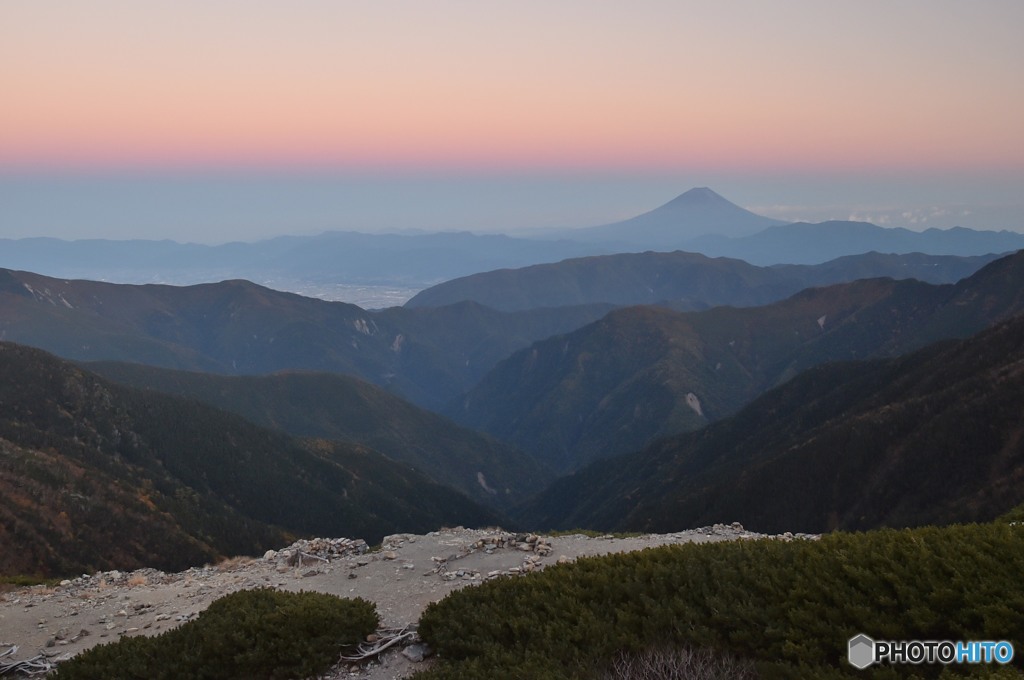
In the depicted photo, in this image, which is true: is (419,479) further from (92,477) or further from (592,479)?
(92,477)

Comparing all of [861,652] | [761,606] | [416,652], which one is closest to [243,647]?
[416,652]

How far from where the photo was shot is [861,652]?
38.9 ft


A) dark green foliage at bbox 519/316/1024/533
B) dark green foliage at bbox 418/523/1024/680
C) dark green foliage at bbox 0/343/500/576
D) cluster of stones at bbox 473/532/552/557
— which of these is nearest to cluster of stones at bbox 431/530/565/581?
cluster of stones at bbox 473/532/552/557

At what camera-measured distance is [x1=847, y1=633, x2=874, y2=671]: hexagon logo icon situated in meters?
11.6

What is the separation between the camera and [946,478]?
65.1 meters

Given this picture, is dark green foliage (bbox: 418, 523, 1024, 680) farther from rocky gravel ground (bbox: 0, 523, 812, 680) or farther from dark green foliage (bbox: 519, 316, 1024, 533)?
dark green foliage (bbox: 519, 316, 1024, 533)

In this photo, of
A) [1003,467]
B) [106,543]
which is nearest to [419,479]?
[106,543]

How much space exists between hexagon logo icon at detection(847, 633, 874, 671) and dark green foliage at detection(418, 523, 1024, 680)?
129 mm

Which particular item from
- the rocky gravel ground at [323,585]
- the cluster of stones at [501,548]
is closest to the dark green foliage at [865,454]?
the cluster of stones at [501,548]

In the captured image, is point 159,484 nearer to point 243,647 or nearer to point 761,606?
point 243,647

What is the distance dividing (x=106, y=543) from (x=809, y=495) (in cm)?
Answer: 8105

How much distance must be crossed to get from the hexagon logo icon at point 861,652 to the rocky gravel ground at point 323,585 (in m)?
6.75

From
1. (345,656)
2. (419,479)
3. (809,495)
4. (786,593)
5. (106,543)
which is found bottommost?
(419,479)

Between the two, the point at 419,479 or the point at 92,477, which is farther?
the point at 419,479
